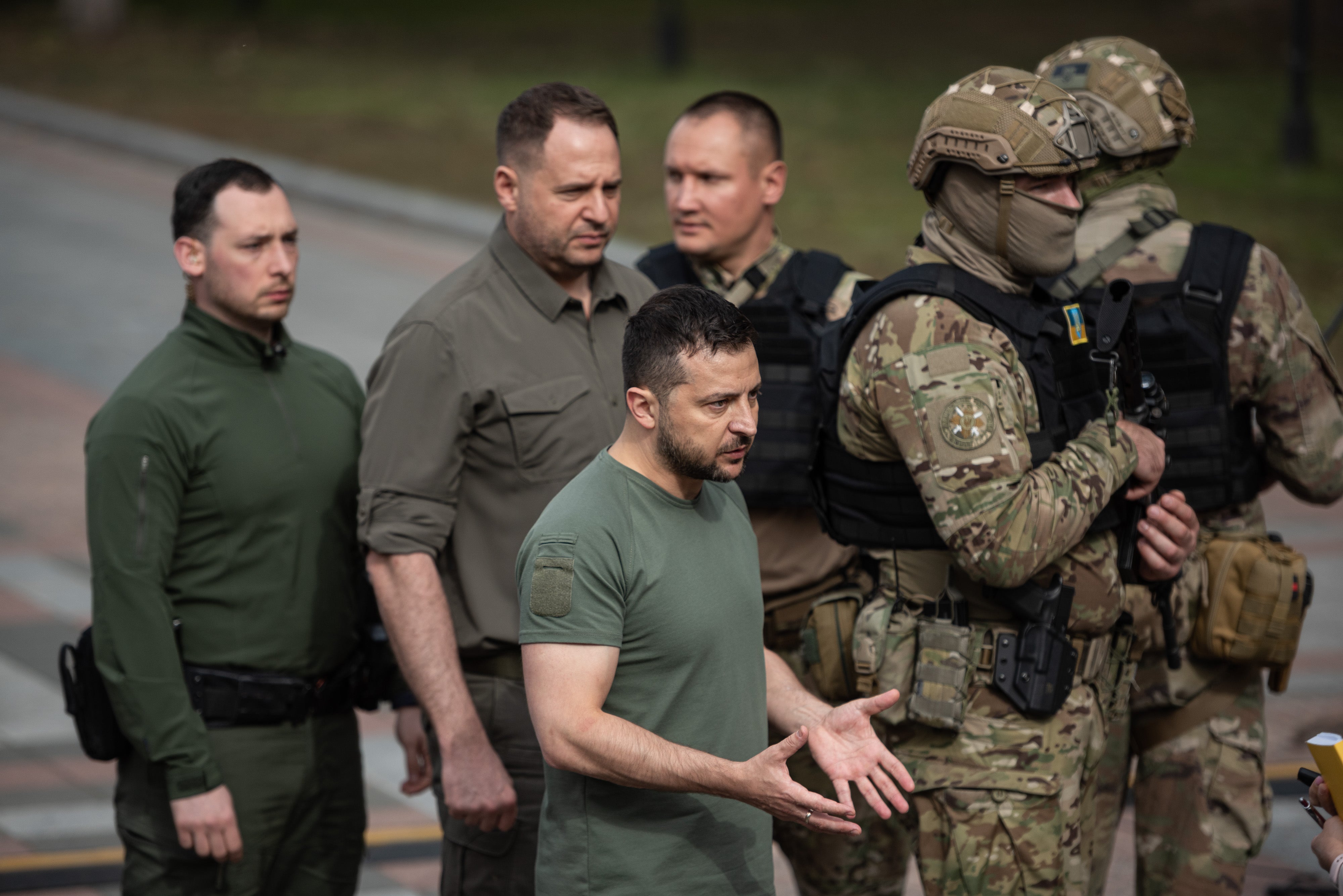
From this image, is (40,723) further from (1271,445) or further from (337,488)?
(1271,445)

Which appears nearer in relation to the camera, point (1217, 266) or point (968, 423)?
point (968, 423)

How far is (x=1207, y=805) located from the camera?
411 centimetres

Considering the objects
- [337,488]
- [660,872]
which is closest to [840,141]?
[337,488]

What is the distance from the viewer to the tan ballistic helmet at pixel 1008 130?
3459mm

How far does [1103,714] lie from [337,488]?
208 centimetres

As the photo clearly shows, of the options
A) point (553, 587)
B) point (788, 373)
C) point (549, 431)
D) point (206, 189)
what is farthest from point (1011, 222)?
point (206, 189)

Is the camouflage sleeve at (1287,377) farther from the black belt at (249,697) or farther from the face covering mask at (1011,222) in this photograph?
the black belt at (249,697)

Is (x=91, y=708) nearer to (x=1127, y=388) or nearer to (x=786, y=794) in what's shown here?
(x=786, y=794)

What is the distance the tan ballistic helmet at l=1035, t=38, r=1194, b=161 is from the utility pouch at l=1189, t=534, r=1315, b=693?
1.15 metres

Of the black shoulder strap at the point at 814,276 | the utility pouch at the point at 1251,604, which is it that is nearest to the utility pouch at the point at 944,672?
the utility pouch at the point at 1251,604

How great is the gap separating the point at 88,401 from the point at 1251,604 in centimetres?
863

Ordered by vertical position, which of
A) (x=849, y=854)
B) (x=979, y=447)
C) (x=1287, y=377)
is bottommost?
(x=849, y=854)

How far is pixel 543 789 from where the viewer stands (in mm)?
3844

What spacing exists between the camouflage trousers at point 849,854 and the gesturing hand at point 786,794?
1.76 meters
